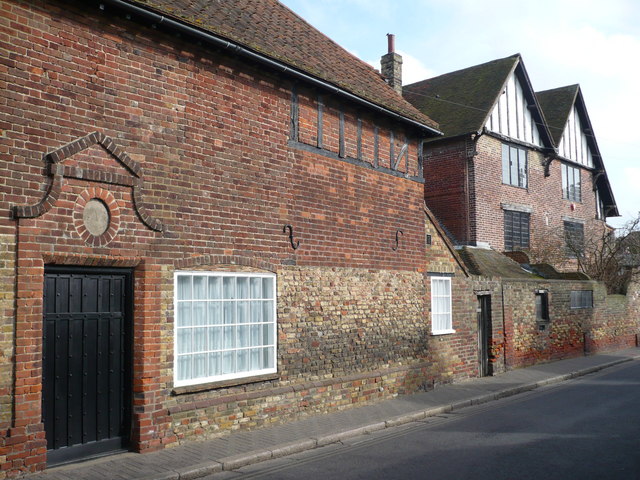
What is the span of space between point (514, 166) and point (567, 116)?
→ 17.7ft

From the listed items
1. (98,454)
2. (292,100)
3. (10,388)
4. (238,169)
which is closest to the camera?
(10,388)

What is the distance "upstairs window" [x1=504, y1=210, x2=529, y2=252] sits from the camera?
24.0 meters

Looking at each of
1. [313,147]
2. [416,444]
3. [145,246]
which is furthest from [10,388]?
[313,147]

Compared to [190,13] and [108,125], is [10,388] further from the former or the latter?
[190,13]

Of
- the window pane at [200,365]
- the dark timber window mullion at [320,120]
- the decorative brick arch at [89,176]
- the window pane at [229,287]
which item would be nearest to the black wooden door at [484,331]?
A: the dark timber window mullion at [320,120]

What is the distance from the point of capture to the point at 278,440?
29.1 feet

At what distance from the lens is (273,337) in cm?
1025

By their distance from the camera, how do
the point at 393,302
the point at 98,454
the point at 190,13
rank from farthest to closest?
the point at 393,302
the point at 190,13
the point at 98,454

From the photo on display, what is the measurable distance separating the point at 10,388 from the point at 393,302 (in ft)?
26.2

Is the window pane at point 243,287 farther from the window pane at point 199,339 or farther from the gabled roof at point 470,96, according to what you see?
the gabled roof at point 470,96

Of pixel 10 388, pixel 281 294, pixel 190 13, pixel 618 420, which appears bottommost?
pixel 618 420

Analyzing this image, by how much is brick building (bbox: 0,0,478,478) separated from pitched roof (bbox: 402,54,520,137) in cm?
1071

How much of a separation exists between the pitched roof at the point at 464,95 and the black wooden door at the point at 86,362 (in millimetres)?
17093

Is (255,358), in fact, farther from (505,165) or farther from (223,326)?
(505,165)
